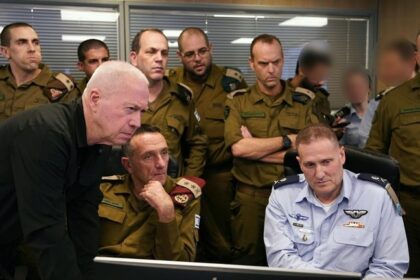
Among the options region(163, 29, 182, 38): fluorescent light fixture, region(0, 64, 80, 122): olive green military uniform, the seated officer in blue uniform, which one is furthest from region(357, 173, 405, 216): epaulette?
region(163, 29, 182, 38): fluorescent light fixture

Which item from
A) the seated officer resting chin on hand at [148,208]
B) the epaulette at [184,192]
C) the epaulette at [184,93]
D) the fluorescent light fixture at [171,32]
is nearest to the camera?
the seated officer resting chin on hand at [148,208]

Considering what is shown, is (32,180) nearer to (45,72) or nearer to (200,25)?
(45,72)

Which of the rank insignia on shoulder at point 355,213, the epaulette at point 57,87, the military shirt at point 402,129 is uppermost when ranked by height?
the epaulette at point 57,87

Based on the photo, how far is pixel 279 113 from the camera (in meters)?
2.86

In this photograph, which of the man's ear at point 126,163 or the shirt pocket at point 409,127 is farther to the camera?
the shirt pocket at point 409,127

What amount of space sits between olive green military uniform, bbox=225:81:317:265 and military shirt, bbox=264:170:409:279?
0.81 metres

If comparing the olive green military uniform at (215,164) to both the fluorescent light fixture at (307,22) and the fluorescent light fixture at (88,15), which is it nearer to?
the fluorescent light fixture at (88,15)

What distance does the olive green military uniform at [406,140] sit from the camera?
258 cm

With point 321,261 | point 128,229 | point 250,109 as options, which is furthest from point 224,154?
point 321,261

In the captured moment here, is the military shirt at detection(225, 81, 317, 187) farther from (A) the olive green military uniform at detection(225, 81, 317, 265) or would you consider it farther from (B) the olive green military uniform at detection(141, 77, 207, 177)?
(B) the olive green military uniform at detection(141, 77, 207, 177)

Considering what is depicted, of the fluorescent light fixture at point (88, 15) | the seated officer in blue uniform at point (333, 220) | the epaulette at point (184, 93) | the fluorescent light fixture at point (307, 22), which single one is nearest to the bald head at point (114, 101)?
the seated officer in blue uniform at point (333, 220)

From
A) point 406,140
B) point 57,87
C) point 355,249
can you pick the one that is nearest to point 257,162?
point 406,140

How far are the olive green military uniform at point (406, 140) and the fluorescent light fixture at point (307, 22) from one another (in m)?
1.95

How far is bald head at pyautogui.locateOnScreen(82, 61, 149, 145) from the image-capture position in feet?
4.71
